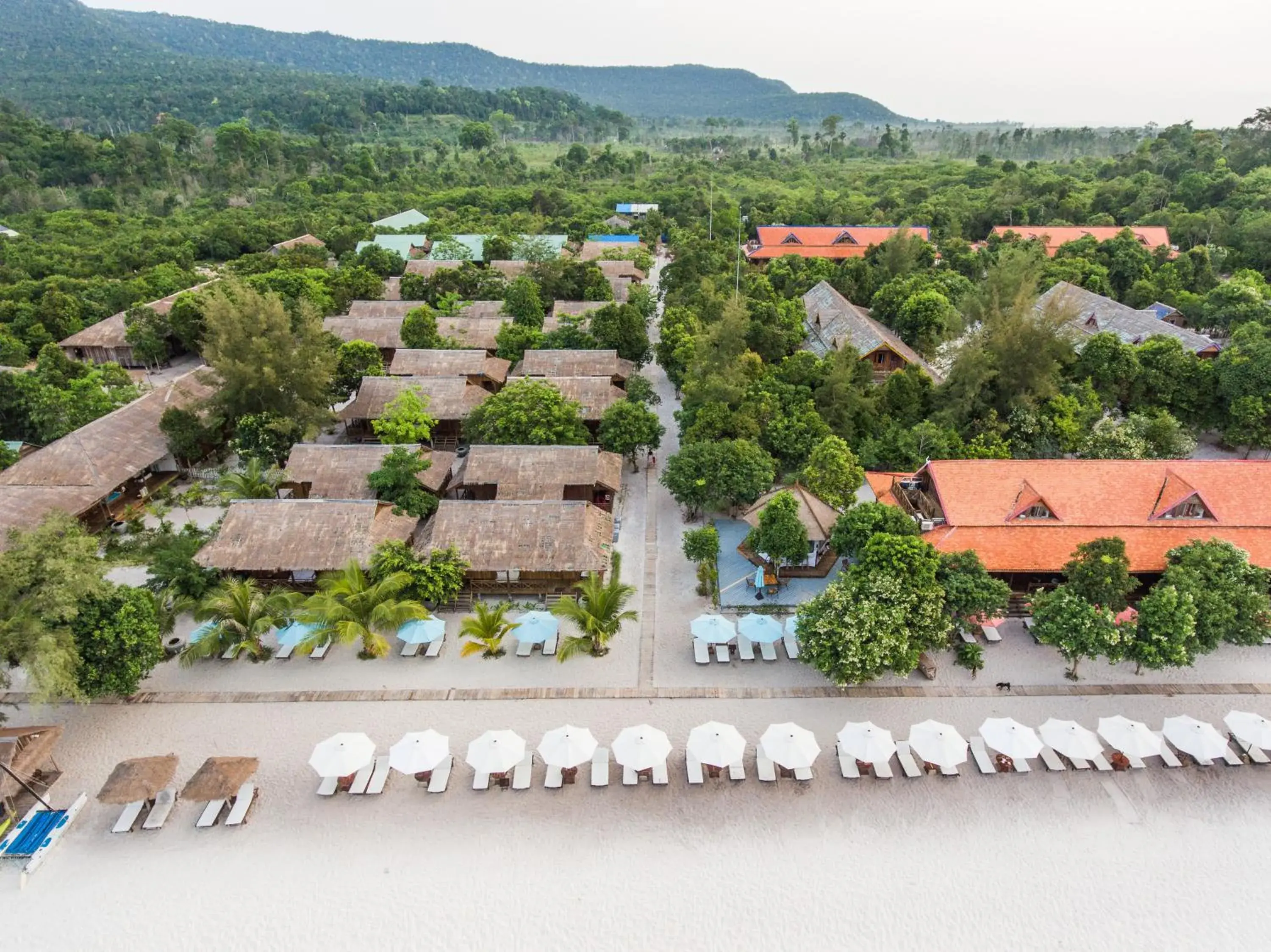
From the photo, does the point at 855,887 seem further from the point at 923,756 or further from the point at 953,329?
the point at 953,329

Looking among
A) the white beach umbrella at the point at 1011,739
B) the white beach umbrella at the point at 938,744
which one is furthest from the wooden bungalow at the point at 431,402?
the white beach umbrella at the point at 1011,739

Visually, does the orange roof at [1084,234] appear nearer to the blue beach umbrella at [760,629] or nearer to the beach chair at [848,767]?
the blue beach umbrella at [760,629]

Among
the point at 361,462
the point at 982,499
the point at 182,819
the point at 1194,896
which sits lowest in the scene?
the point at 182,819

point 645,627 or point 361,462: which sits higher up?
point 361,462

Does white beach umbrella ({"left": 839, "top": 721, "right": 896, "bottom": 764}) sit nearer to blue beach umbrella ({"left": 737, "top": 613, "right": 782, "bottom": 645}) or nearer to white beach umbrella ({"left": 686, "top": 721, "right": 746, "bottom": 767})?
white beach umbrella ({"left": 686, "top": 721, "right": 746, "bottom": 767})

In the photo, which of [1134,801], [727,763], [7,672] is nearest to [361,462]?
[7,672]

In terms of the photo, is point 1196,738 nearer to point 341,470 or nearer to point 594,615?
point 594,615
